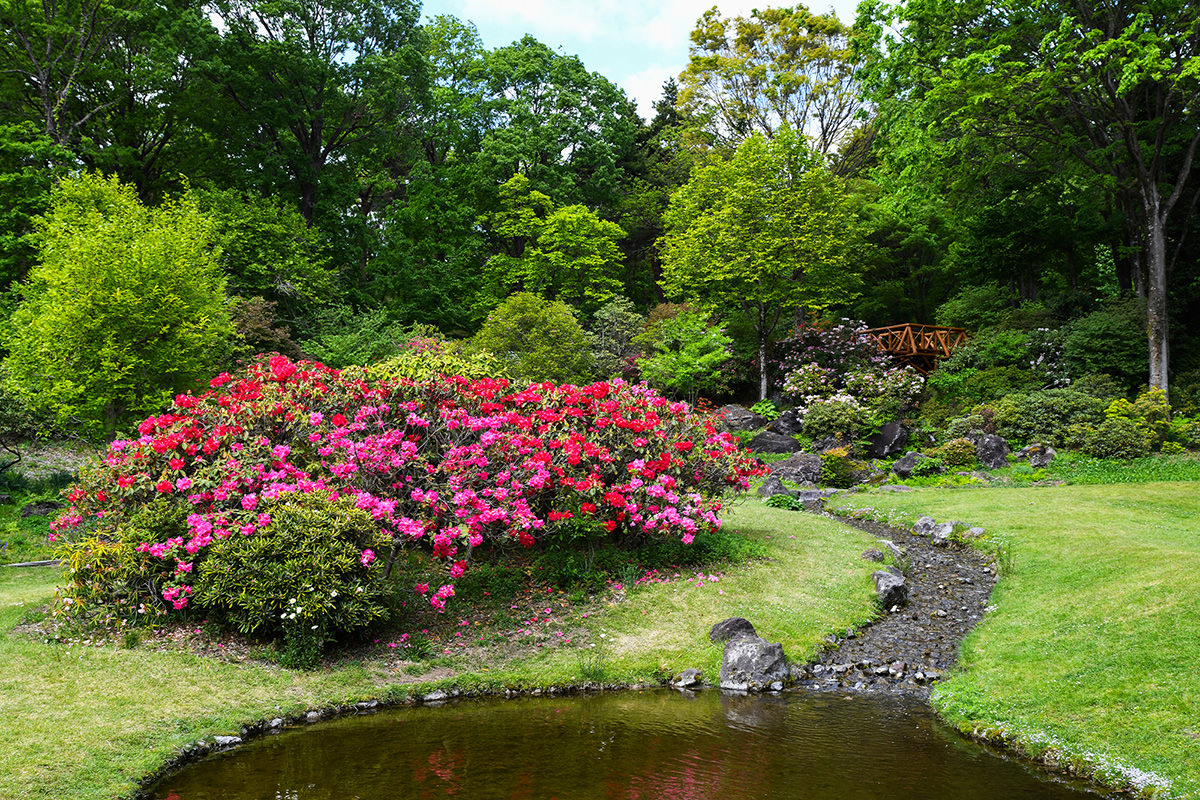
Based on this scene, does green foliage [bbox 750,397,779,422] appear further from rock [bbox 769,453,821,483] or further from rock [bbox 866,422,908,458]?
rock [bbox 769,453,821,483]

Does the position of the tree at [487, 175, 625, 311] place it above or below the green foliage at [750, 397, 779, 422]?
above

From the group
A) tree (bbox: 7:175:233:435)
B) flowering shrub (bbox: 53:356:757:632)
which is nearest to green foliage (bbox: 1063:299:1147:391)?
flowering shrub (bbox: 53:356:757:632)

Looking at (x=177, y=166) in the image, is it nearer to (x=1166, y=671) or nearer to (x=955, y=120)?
(x=955, y=120)

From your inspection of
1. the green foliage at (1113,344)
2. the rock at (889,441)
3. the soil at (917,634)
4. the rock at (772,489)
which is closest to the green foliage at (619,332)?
the rock at (889,441)

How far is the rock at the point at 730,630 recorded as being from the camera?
8773mm

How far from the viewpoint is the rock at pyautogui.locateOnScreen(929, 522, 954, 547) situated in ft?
44.1

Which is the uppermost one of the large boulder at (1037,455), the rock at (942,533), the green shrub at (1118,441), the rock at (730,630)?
the green shrub at (1118,441)

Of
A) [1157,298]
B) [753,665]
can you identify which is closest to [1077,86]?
[1157,298]

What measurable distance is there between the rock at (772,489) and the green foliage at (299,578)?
11833 millimetres

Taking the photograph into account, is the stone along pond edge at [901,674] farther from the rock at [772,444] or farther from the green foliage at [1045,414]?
→ the rock at [772,444]

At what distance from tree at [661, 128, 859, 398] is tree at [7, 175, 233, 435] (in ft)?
66.2

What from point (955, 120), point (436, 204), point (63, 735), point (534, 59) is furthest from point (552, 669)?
point (534, 59)

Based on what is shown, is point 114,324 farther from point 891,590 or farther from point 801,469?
point 801,469

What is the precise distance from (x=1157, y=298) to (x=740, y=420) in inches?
515
